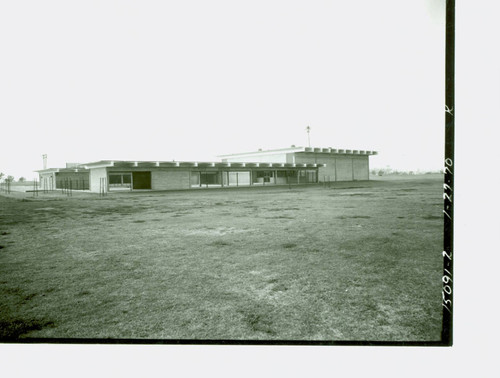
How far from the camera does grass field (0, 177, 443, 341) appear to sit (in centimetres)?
227

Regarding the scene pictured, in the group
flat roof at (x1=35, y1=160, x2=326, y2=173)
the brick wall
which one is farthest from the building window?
the brick wall

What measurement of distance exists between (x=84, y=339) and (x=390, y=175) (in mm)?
3819

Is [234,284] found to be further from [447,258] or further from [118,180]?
[118,180]

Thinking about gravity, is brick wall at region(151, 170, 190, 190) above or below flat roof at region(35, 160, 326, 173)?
below

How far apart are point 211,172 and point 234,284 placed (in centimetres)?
2265

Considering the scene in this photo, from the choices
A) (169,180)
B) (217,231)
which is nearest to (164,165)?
(169,180)

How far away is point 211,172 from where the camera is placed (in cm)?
2520

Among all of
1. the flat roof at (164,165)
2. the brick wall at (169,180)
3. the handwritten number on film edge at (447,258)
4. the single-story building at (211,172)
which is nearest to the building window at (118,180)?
the single-story building at (211,172)

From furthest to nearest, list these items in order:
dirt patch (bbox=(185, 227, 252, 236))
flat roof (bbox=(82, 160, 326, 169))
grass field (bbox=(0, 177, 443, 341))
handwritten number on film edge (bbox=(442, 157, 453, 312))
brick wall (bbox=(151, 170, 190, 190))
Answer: brick wall (bbox=(151, 170, 190, 190))
flat roof (bbox=(82, 160, 326, 169))
dirt patch (bbox=(185, 227, 252, 236))
handwritten number on film edge (bbox=(442, 157, 453, 312))
grass field (bbox=(0, 177, 443, 341))

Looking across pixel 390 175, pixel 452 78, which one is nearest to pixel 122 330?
pixel 452 78

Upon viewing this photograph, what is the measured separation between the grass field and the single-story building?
1172 cm

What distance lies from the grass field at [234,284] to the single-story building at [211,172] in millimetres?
11723

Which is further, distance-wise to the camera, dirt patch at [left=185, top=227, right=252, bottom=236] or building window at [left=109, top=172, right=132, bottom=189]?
building window at [left=109, top=172, right=132, bottom=189]

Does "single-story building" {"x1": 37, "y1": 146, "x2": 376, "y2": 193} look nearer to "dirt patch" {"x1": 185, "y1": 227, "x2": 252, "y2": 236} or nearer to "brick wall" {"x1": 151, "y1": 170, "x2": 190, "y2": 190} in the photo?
"brick wall" {"x1": 151, "y1": 170, "x2": 190, "y2": 190}
